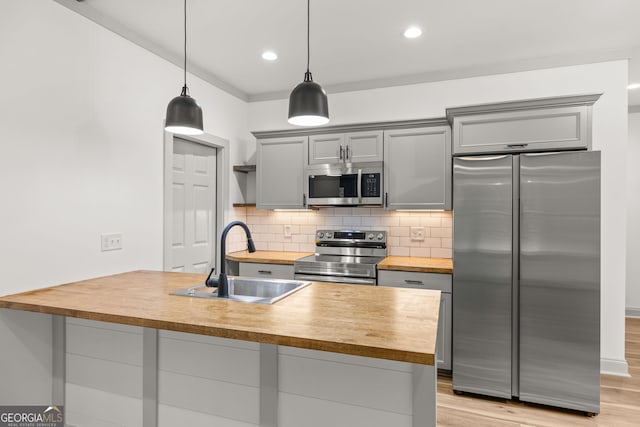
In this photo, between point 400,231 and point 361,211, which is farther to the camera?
point 361,211

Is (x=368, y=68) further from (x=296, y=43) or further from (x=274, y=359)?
(x=274, y=359)

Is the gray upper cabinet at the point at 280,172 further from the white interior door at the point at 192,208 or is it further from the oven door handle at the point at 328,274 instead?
the oven door handle at the point at 328,274

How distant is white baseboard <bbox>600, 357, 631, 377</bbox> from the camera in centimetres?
308

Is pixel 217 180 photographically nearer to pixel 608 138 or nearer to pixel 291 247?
Answer: pixel 291 247

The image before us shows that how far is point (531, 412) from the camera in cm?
261

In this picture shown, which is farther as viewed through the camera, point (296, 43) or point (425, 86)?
point (425, 86)

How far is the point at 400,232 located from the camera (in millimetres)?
3699

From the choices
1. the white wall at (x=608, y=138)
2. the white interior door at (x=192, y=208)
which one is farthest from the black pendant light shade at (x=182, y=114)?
the white wall at (x=608, y=138)

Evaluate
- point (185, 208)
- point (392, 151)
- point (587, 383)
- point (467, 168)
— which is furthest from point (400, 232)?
point (185, 208)

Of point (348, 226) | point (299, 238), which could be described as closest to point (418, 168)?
point (348, 226)

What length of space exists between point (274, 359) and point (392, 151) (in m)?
2.32

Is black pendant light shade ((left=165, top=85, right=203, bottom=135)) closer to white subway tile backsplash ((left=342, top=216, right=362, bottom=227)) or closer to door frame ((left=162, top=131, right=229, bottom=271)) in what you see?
door frame ((left=162, top=131, right=229, bottom=271))

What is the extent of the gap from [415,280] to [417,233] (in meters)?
0.68

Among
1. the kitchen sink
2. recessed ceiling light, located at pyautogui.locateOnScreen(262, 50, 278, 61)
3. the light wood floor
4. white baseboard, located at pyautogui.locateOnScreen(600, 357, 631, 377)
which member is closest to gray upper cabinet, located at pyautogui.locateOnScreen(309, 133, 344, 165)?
recessed ceiling light, located at pyautogui.locateOnScreen(262, 50, 278, 61)
